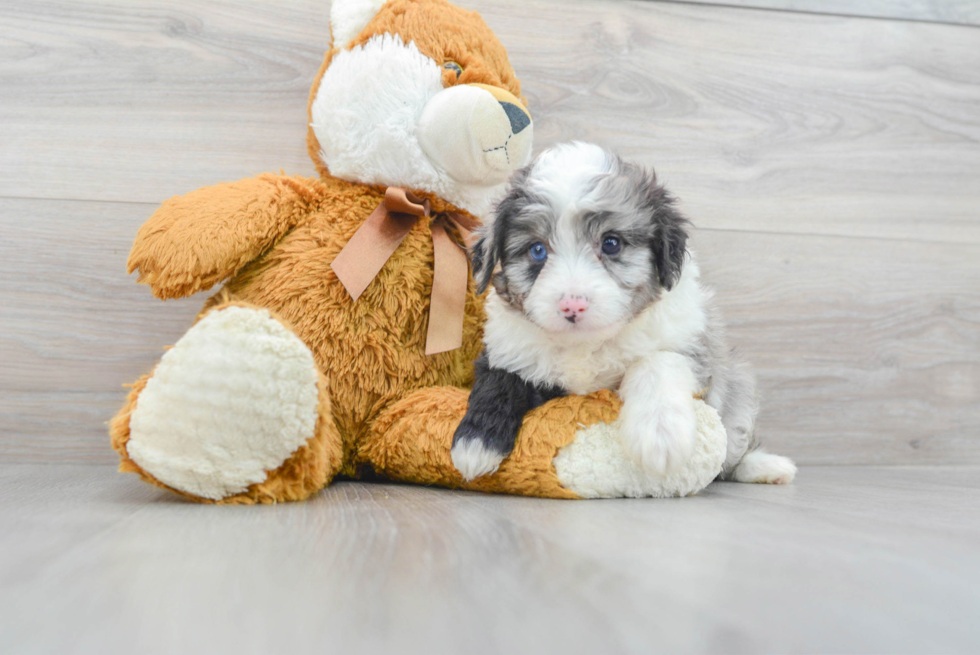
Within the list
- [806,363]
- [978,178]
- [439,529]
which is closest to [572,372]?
[439,529]

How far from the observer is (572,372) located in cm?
124

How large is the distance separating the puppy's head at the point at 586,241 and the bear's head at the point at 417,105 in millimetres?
182

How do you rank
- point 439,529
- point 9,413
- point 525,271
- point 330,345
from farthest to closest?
point 9,413, point 330,345, point 525,271, point 439,529

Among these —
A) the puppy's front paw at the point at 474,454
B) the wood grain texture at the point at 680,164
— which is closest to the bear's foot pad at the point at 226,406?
the puppy's front paw at the point at 474,454

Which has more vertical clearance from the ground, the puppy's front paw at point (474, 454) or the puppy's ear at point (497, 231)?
the puppy's ear at point (497, 231)

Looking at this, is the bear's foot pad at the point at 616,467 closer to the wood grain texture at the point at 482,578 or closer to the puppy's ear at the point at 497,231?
the wood grain texture at the point at 482,578

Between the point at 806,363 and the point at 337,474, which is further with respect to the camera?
the point at 806,363

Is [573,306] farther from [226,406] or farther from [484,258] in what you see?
[226,406]

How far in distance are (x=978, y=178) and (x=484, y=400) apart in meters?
1.71

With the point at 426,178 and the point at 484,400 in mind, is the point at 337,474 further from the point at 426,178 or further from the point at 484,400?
the point at 426,178

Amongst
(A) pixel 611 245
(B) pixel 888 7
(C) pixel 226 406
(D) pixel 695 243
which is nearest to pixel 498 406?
(A) pixel 611 245

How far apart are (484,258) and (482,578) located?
666mm

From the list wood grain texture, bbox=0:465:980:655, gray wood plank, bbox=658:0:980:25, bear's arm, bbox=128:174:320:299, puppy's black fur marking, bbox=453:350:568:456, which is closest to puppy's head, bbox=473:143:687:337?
puppy's black fur marking, bbox=453:350:568:456

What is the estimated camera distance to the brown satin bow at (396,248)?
4.40 ft
